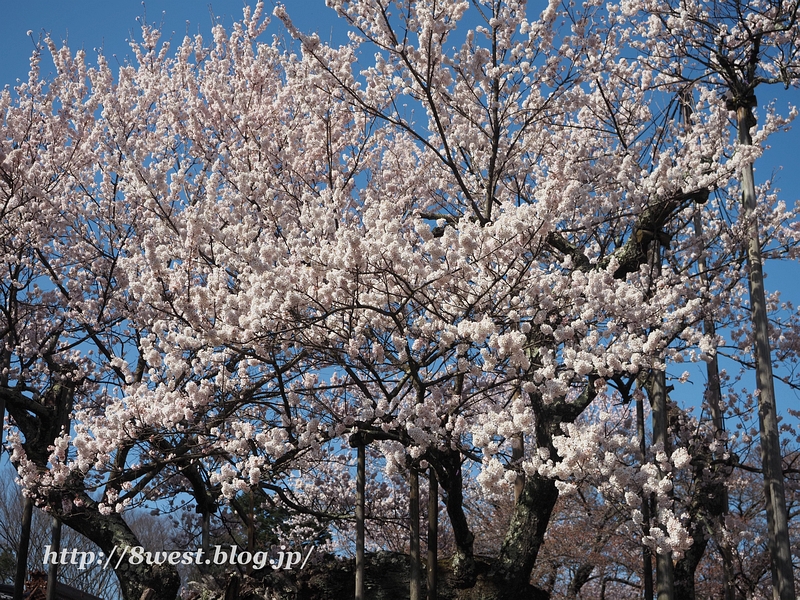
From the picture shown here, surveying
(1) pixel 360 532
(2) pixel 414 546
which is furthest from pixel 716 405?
(1) pixel 360 532

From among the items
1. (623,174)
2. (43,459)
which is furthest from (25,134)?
(623,174)

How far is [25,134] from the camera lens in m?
10.9

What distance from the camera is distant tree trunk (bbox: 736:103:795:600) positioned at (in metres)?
6.43

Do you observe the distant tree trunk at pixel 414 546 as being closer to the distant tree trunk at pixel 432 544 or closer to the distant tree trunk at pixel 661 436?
the distant tree trunk at pixel 432 544

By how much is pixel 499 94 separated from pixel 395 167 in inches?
151

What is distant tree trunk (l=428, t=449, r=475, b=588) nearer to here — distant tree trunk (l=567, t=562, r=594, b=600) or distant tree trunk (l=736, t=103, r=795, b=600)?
distant tree trunk (l=736, t=103, r=795, b=600)

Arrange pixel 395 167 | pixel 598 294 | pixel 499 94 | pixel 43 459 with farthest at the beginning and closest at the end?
pixel 395 167, pixel 43 459, pixel 499 94, pixel 598 294

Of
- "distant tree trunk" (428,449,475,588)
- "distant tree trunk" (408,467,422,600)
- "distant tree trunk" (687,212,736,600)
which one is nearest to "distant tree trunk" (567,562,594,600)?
"distant tree trunk" (687,212,736,600)

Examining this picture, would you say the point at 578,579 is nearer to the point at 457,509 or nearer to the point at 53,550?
the point at 457,509

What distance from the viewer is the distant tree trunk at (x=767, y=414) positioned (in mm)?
6426

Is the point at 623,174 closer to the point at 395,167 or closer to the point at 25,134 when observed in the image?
the point at 395,167

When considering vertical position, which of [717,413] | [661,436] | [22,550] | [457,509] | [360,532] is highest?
[717,413]

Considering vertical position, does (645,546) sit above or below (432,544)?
above

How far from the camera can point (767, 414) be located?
6836 millimetres
